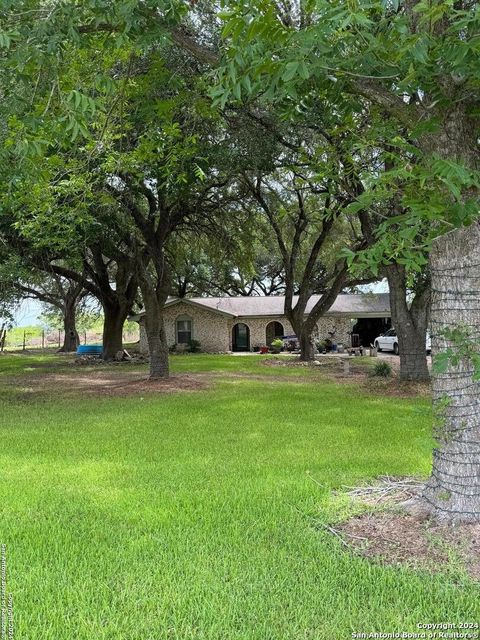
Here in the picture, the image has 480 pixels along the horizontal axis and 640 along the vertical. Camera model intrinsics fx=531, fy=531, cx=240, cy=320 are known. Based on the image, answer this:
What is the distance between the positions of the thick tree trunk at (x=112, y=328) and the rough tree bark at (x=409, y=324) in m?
15.8

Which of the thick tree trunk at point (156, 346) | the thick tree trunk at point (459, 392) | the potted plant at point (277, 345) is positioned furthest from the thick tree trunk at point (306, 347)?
the thick tree trunk at point (459, 392)

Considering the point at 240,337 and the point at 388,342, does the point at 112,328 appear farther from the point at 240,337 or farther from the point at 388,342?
the point at 388,342

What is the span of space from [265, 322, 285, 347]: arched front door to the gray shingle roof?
4.65ft

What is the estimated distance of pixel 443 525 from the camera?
12.4 ft

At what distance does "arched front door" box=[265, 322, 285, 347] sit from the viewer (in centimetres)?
3478

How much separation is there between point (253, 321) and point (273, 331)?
5.49 ft

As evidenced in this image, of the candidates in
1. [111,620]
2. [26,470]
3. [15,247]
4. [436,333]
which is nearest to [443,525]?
[436,333]

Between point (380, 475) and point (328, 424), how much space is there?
132 inches

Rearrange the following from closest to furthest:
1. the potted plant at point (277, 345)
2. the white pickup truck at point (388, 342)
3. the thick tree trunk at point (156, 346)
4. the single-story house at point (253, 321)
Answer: the thick tree trunk at point (156, 346), the white pickup truck at point (388, 342), the potted plant at point (277, 345), the single-story house at point (253, 321)

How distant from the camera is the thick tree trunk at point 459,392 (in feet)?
12.4

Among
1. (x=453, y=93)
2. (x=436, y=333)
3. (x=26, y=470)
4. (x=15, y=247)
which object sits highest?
(x=15, y=247)

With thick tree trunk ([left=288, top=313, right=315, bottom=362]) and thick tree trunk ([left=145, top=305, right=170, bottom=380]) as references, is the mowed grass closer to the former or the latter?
thick tree trunk ([left=145, top=305, right=170, bottom=380])

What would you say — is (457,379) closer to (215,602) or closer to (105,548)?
(215,602)

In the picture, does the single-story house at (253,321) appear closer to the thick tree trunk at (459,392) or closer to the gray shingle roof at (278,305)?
the gray shingle roof at (278,305)
